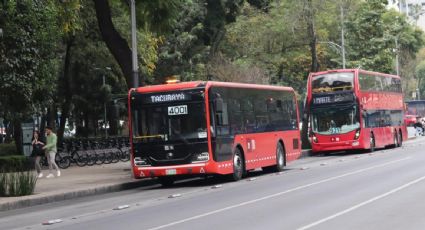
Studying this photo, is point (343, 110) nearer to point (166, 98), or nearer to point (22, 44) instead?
point (166, 98)

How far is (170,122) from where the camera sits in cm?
2133

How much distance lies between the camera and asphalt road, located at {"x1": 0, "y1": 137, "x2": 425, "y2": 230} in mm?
11922

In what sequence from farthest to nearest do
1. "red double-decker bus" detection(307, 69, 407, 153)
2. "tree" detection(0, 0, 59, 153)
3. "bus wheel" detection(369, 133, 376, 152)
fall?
"bus wheel" detection(369, 133, 376, 152), "red double-decker bus" detection(307, 69, 407, 153), "tree" detection(0, 0, 59, 153)

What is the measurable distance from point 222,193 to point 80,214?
411 cm

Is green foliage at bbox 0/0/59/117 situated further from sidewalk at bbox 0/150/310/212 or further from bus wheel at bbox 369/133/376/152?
bus wheel at bbox 369/133/376/152

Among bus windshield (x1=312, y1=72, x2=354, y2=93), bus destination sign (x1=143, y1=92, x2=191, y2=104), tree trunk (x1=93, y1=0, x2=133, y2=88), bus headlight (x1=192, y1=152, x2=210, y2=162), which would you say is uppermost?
tree trunk (x1=93, y1=0, x2=133, y2=88)

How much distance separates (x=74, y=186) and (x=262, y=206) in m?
9.68

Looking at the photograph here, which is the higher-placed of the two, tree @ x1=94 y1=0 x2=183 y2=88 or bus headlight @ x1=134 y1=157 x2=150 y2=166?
tree @ x1=94 y1=0 x2=183 y2=88

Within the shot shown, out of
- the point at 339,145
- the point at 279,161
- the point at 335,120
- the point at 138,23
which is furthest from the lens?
the point at 335,120

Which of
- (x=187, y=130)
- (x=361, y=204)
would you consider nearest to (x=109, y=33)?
(x=187, y=130)

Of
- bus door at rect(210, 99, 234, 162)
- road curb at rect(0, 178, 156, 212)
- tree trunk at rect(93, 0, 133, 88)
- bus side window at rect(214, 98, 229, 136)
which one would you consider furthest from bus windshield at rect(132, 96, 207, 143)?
tree trunk at rect(93, 0, 133, 88)

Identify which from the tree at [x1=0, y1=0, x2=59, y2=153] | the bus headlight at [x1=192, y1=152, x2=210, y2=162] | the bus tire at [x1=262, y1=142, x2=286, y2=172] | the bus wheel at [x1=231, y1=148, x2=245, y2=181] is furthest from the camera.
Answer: the bus tire at [x1=262, y1=142, x2=286, y2=172]

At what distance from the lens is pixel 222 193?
59.7 feet

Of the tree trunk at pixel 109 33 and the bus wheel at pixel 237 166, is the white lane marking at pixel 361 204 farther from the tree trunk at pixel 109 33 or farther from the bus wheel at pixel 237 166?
the tree trunk at pixel 109 33
